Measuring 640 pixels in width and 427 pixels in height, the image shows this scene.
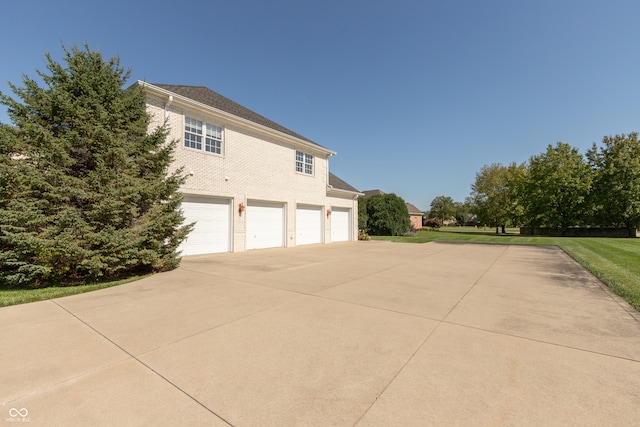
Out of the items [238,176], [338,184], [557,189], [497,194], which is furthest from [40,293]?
[497,194]

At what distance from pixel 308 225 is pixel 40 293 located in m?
12.3

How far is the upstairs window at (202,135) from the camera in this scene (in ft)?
36.4

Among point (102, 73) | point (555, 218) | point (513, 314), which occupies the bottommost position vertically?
point (513, 314)

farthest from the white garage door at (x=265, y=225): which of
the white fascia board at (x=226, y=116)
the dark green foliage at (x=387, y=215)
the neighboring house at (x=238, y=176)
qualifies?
the dark green foliage at (x=387, y=215)

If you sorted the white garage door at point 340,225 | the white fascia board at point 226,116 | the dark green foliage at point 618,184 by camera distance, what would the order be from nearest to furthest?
the white fascia board at point 226,116, the white garage door at point 340,225, the dark green foliage at point 618,184

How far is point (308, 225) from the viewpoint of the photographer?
54.4 ft

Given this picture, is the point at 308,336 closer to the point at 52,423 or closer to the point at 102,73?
the point at 52,423

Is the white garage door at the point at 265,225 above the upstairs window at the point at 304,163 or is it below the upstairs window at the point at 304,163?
below

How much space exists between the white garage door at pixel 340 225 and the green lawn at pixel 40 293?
13.4m

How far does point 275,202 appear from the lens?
14.5 meters

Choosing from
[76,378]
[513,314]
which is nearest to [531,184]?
[513,314]

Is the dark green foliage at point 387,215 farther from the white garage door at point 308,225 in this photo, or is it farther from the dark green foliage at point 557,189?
the dark green foliage at point 557,189

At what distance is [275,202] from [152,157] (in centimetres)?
739

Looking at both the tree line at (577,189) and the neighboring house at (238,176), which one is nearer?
the neighboring house at (238,176)
